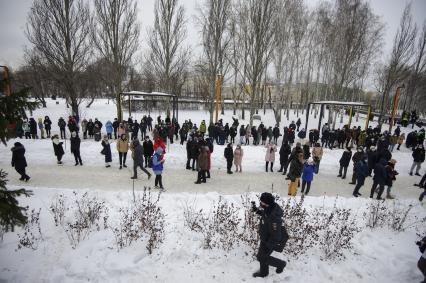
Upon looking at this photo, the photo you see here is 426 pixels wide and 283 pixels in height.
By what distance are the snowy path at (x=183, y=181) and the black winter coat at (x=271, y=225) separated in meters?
4.84

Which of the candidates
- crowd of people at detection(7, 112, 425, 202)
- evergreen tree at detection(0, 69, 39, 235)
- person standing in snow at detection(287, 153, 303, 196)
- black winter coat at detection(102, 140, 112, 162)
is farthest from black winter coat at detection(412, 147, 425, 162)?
evergreen tree at detection(0, 69, 39, 235)

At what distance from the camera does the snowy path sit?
8938 millimetres

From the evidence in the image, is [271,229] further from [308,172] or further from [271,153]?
[271,153]

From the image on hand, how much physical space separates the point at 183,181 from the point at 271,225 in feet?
20.4

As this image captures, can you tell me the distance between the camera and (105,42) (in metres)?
16.8

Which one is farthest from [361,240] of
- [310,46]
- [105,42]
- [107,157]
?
[310,46]

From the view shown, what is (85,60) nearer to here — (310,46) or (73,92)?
(73,92)

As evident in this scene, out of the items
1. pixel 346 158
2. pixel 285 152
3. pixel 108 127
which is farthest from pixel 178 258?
pixel 108 127

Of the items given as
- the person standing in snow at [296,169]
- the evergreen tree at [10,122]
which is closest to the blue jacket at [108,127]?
the person standing in snow at [296,169]

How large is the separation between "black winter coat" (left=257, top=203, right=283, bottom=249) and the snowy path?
484 centimetres

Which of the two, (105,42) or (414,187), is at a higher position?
(105,42)

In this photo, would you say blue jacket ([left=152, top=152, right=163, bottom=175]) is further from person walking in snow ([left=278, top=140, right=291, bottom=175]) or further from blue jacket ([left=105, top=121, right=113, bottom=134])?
blue jacket ([left=105, top=121, right=113, bottom=134])

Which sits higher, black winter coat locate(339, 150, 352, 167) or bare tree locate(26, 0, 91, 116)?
bare tree locate(26, 0, 91, 116)

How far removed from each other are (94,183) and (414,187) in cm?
1337
